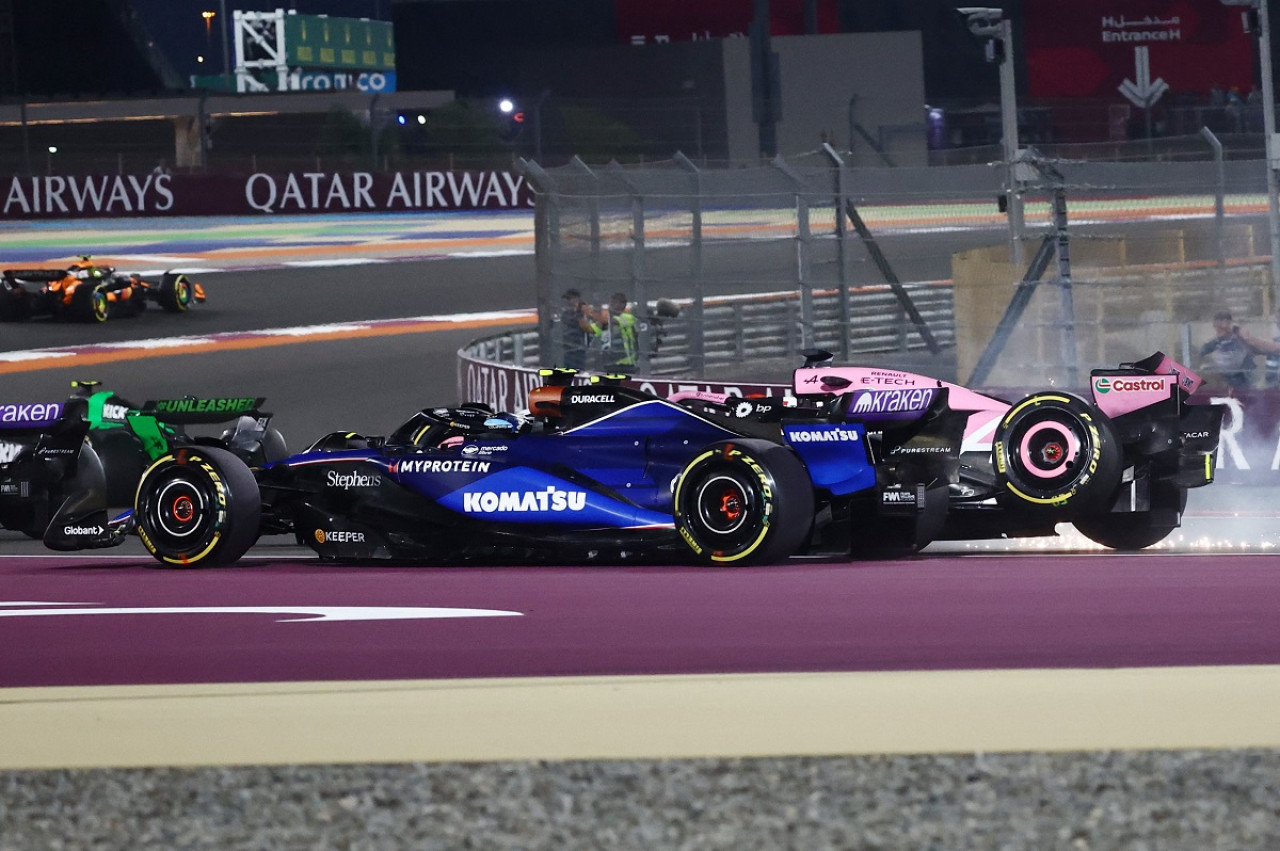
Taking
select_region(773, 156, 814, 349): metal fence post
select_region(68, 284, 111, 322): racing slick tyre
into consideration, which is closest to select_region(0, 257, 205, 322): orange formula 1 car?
select_region(68, 284, 111, 322): racing slick tyre

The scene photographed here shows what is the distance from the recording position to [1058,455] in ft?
29.2

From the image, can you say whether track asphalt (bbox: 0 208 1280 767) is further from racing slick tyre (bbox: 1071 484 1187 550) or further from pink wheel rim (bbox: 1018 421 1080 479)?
racing slick tyre (bbox: 1071 484 1187 550)

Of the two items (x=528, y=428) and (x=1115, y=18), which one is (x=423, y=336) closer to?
(x=528, y=428)

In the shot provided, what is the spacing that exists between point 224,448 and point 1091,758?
547 cm

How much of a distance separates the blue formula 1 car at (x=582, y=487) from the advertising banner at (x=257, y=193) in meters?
28.3

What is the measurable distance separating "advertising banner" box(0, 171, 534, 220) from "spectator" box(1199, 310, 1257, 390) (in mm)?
26171

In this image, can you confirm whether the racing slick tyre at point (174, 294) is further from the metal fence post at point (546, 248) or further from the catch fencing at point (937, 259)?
the catch fencing at point (937, 259)

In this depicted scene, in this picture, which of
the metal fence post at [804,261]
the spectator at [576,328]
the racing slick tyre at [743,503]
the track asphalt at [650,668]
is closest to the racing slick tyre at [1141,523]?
the track asphalt at [650,668]

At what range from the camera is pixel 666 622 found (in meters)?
6.60

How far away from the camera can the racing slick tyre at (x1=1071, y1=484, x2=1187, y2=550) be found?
9.18m

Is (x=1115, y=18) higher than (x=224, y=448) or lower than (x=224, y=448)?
higher

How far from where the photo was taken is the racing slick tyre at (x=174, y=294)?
993 inches

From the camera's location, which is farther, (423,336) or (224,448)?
(423,336)

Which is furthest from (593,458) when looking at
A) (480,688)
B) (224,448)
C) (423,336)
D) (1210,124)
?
(1210,124)
